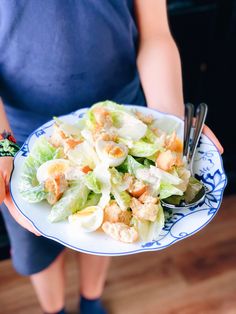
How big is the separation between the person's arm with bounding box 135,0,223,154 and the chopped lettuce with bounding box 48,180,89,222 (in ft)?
1.11

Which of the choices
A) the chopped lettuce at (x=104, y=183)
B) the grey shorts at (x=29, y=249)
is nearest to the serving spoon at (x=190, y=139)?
the chopped lettuce at (x=104, y=183)

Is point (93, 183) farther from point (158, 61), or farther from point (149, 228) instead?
point (158, 61)

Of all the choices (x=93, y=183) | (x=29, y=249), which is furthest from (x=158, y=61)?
(x=29, y=249)

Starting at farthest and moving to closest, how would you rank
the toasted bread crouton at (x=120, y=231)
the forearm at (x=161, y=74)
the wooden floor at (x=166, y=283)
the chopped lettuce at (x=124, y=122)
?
the wooden floor at (x=166, y=283) < the forearm at (x=161, y=74) < the chopped lettuce at (x=124, y=122) < the toasted bread crouton at (x=120, y=231)

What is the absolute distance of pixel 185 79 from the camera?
5.47ft

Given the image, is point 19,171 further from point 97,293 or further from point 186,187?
point 97,293

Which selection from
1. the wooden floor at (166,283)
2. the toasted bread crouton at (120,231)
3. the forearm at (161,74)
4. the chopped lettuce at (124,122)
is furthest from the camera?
the wooden floor at (166,283)

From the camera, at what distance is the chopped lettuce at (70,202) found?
2.54ft

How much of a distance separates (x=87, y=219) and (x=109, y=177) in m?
0.09

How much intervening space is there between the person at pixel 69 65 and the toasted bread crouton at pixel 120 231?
0.49 feet

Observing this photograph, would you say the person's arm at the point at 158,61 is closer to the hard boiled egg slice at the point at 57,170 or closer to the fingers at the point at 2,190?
the hard boiled egg slice at the point at 57,170

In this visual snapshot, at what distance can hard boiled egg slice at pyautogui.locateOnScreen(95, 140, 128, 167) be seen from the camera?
2.65 ft

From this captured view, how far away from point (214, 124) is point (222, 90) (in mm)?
154

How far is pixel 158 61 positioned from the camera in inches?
42.1
